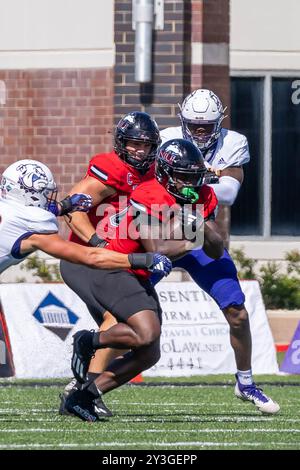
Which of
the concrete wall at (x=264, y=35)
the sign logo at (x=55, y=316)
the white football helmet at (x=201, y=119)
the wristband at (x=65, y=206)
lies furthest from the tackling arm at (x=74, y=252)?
the concrete wall at (x=264, y=35)

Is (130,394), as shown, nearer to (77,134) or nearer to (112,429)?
(112,429)

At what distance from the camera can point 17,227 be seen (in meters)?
8.33

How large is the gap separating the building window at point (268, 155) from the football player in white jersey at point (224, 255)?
628cm

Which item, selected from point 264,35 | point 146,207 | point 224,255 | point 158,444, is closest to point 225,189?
point 224,255

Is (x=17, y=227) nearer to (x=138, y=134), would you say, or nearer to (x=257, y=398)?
(x=138, y=134)

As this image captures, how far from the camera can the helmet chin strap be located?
8.96 meters

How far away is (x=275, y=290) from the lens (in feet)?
50.9

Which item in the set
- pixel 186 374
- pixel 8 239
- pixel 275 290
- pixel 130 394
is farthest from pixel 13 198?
pixel 275 290

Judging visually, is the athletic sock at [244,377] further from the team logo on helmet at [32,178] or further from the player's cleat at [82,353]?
the team logo on helmet at [32,178]

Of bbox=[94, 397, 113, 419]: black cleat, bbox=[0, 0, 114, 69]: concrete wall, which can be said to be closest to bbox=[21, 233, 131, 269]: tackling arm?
bbox=[94, 397, 113, 419]: black cleat

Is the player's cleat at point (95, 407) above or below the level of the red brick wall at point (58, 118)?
below

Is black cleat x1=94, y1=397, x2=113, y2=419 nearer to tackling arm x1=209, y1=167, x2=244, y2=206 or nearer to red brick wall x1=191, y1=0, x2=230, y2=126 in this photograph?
tackling arm x1=209, y1=167, x2=244, y2=206

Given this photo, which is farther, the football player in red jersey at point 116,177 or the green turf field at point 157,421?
the football player in red jersey at point 116,177

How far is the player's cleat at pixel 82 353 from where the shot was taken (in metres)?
8.84
